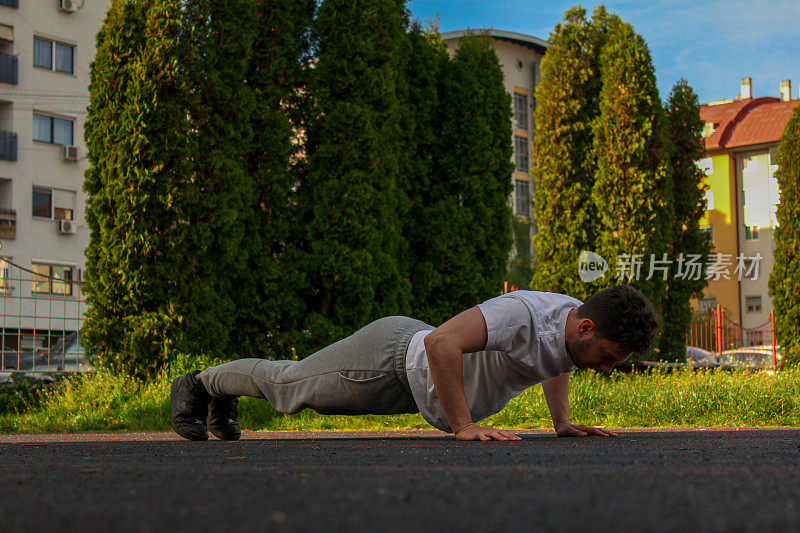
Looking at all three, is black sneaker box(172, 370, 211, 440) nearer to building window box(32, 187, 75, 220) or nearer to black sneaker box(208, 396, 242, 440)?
black sneaker box(208, 396, 242, 440)

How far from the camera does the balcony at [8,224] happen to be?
86.0ft

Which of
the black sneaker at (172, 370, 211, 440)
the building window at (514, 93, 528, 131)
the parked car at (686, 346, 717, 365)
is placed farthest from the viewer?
the building window at (514, 93, 528, 131)

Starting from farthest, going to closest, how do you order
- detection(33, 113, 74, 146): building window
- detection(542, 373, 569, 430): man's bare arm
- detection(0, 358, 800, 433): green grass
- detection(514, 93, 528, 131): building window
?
detection(514, 93, 528, 131): building window
detection(33, 113, 74, 146): building window
detection(0, 358, 800, 433): green grass
detection(542, 373, 569, 430): man's bare arm

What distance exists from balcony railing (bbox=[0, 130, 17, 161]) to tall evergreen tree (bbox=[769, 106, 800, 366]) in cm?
2071

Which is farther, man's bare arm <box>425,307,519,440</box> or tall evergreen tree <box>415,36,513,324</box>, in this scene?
tall evergreen tree <box>415,36,513,324</box>

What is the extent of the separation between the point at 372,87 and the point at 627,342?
886 centimetres

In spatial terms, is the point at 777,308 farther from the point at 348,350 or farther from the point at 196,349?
the point at 348,350

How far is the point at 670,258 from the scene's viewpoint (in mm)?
15734

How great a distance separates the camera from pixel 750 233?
46312 mm

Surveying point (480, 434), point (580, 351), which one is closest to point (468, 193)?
point (580, 351)

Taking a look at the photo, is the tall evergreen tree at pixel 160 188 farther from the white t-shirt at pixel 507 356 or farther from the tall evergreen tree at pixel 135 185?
the white t-shirt at pixel 507 356

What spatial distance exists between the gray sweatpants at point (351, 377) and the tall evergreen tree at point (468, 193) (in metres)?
8.43

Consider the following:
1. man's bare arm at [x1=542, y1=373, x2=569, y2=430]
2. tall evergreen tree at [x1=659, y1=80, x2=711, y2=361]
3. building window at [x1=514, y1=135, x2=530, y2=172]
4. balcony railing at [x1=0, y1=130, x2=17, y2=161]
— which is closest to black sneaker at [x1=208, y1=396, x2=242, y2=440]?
man's bare arm at [x1=542, y1=373, x2=569, y2=430]

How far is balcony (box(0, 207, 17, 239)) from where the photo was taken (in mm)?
26219
